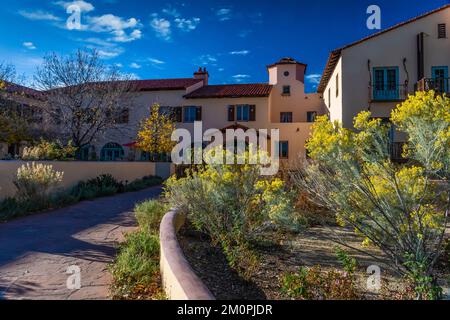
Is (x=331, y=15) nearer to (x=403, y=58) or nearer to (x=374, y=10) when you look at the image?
(x=374, y=10)

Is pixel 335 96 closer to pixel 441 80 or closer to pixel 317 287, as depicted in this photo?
pixel 441 80

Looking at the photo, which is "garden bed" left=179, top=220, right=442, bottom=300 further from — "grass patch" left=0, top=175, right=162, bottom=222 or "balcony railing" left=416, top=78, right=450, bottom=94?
"balcony railing" left=416, top=78, right=450, bottom=94

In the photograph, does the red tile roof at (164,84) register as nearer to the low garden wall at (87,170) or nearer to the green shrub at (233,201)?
the low garden wall at (87,170)

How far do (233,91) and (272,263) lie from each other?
21.5 meters

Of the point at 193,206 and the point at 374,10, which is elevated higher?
the point at 374,10

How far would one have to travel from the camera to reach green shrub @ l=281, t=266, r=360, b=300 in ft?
12.6

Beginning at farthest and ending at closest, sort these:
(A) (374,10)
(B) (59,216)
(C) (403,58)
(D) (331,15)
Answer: (C) (403,58), (D) (331,15), (A) (374,10), (B) (59,216)

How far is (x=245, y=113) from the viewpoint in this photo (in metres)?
25.1

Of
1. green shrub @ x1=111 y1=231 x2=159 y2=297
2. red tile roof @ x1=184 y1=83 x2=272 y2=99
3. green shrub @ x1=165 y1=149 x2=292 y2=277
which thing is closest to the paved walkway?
green shrub @ x1=111 y1=231 x2=159 y2=297

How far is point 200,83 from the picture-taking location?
91.5 ft

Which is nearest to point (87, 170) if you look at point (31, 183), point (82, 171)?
point (82, 171)

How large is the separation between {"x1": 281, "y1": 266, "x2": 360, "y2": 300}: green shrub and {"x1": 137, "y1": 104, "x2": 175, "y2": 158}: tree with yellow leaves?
60.6ft
